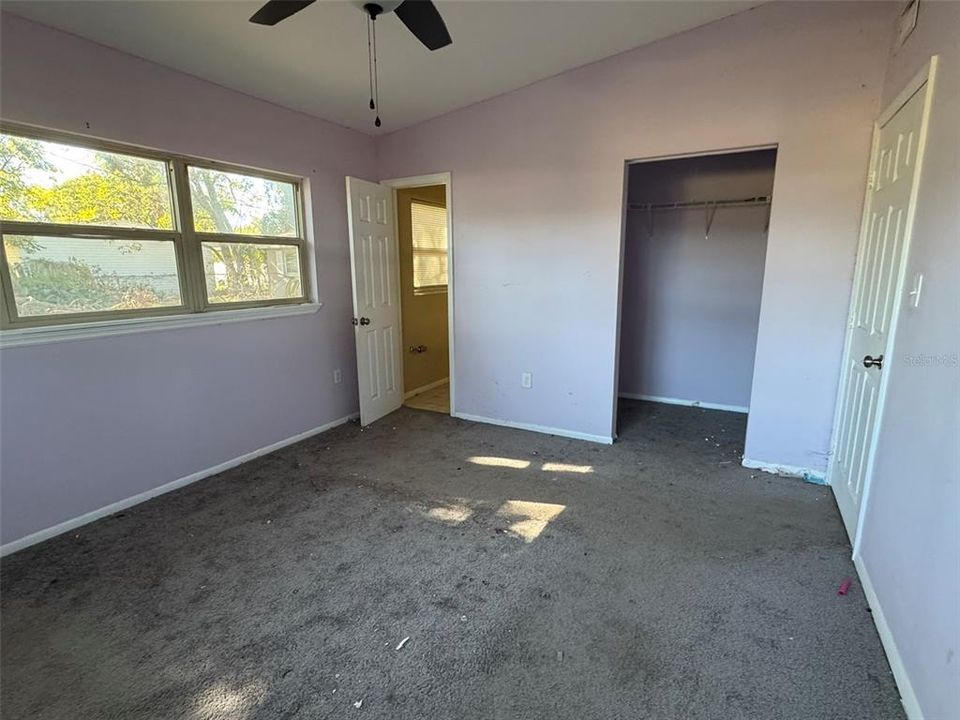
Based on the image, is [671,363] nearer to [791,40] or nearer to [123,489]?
[791,40]

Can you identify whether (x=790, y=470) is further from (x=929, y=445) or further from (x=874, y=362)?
(x=929, y=445)

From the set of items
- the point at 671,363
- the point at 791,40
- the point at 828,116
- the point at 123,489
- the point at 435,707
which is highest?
the point at 791,40

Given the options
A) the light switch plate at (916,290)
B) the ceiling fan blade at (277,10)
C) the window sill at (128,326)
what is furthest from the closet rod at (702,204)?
the ceiling fan blade at (277,10)

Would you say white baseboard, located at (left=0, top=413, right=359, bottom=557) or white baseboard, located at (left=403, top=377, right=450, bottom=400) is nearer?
white baseboard, located at (left=0, top=413, right=359, bottom=557)

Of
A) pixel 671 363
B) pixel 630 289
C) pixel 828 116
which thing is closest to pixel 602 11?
pixel 828 116

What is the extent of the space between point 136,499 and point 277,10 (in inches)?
103

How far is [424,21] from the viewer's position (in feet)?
6.15

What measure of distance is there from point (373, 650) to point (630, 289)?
3.90 m

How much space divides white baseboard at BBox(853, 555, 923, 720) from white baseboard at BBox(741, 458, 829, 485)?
0.98m

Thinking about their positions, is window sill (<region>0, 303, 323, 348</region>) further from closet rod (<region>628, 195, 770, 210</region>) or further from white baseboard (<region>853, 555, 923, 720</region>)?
white baseboard (<region>853, 555, 923, 720</region>)

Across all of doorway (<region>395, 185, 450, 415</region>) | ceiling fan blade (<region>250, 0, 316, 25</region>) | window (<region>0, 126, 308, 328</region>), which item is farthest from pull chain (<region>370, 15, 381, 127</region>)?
doorway (<region>395, 185, 450, 415</region>)

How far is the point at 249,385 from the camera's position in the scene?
3.24 metres

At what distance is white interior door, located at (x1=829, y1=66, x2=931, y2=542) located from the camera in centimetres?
196

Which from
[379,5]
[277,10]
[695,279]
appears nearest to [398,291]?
[379,5]
